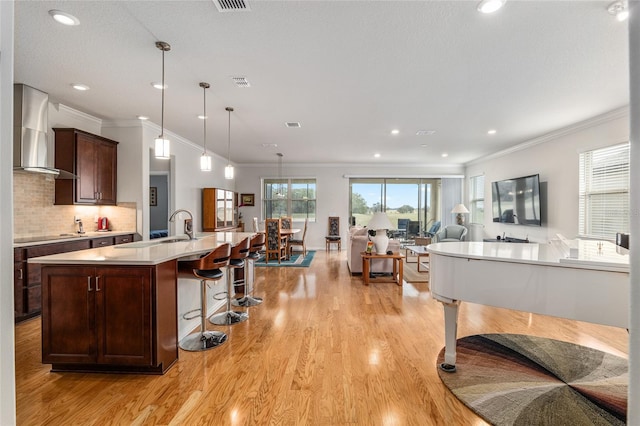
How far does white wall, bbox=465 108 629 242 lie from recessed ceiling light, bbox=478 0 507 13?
3607mm

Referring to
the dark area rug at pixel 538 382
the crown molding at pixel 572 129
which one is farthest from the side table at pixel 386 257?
the crown molding at pixel 572 129

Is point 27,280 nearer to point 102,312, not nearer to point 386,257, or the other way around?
point 102,312

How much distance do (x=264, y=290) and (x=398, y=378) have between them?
113 inches

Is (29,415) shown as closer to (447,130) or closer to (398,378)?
(398,378)

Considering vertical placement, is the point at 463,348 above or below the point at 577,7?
below

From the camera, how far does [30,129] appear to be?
140 inches

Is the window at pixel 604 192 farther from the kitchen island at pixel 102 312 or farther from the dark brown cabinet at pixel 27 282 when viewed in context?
the dark brown cabinet at pixel 27 282

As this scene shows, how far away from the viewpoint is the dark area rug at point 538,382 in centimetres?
187

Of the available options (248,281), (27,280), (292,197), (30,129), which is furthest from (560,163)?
(27,280)

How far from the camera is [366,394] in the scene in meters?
2.10

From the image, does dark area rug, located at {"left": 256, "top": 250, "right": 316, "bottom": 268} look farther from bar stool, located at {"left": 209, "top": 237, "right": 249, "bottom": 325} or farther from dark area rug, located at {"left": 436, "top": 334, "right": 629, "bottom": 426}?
dark area rug, located at {"left": 436, "top": 334, "right": 629, "bottom": 426}

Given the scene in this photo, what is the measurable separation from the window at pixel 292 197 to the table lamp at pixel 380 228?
183 inches

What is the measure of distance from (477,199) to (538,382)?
741 centimetres

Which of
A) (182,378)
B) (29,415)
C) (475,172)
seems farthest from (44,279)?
(475,172)
